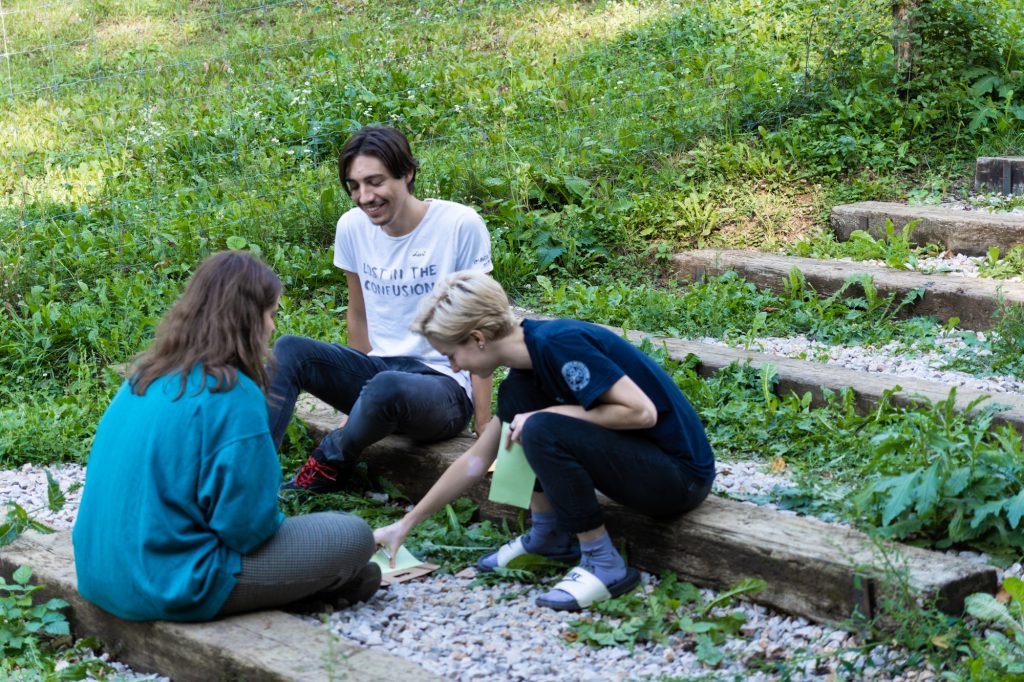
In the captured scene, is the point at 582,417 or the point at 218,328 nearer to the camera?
the point at 218,328

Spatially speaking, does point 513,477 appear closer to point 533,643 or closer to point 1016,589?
point 533,643

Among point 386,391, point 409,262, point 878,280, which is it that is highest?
point 409,262

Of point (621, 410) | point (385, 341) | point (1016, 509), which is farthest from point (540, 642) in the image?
point (385, 341)

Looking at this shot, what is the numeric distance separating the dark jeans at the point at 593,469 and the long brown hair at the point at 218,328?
0.80m

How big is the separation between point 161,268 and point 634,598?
3.73 m

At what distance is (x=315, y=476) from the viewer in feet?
13.5

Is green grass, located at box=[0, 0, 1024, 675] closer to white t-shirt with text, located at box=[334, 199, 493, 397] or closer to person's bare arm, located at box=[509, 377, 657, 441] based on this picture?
white t-shirt with text, located at box=[334, 199, 493, 397]

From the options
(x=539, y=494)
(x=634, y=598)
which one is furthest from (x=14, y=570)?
(x=634, y=598)

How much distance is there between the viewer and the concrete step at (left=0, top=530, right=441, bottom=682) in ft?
8.91

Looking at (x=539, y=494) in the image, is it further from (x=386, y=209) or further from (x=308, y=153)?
(x=308, y=153)

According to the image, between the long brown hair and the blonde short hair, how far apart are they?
435 millimetres

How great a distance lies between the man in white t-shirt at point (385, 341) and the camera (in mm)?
3830

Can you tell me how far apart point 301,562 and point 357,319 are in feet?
4.56

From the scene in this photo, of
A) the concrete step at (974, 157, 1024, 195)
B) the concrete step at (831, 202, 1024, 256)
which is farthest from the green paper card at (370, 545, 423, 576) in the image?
the concrete step at (974, 157, 1024, 195)
